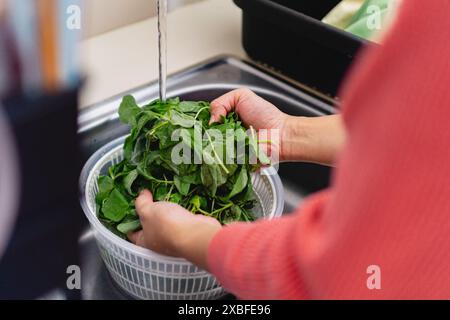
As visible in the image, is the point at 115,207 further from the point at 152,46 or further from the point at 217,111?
the point at 152,46

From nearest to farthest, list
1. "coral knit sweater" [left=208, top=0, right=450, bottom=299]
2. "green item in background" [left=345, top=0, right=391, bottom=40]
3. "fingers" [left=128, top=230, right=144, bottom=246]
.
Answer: "coral knit sweater" [left=208, top=0, right=450, bottom=299]
"fingers" [left=128, top=230, right=144, bottom=246]
"green item in background" [left=345, top=0, right=391, bottom=40]

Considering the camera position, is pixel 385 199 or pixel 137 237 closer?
pixel 385 199

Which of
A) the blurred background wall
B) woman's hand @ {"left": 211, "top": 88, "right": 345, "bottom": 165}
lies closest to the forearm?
woman's hand @ {"left": 211, "top": 88, "right": 345, "bottom": 165}

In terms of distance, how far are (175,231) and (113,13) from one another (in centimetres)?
60

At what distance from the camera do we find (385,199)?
0.36 m

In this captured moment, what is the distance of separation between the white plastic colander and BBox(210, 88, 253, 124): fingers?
0.09m

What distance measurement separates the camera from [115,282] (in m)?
0.70

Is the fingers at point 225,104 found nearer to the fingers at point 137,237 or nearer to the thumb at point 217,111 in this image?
the thumb at point 217,111

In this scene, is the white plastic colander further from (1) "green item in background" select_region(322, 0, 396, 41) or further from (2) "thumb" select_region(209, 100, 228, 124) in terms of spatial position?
(1) "green item in background" select_region(322, 0, 396, 41)

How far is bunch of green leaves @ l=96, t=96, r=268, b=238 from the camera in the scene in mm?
631

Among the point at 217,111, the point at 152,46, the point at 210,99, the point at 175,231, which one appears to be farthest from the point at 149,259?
the point at 152,46

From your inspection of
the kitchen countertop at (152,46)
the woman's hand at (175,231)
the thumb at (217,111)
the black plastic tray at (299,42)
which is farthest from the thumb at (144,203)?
the black plastic tray at (299,42)
